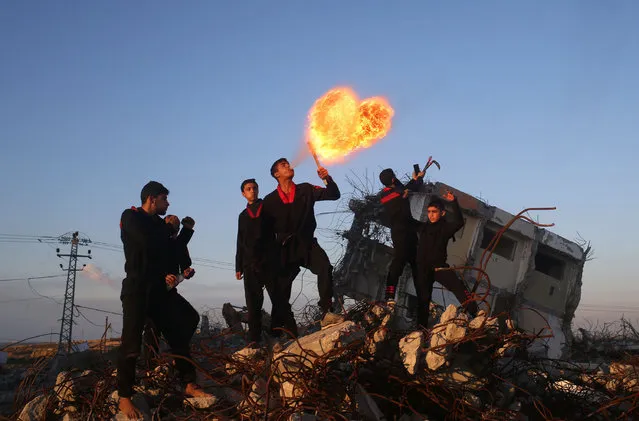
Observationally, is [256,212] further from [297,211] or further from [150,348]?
[150,348]

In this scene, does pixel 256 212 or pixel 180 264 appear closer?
pixel 180 264

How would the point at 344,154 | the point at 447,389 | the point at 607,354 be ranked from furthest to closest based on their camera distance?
the point at 607,354, the point at 344,154, the point at 447,389

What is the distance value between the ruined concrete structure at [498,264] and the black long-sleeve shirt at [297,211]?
35.8ft

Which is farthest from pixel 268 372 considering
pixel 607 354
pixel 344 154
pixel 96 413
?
pixel 607 354

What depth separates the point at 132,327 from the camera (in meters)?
5.31

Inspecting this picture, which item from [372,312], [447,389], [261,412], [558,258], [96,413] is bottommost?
[96,413]

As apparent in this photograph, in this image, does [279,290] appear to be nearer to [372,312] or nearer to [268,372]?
[372,312]

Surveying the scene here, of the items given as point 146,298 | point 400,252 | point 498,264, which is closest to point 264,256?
point 400,252

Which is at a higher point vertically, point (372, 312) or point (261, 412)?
point (372, 312)

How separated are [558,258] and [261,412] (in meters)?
17.7

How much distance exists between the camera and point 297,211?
23.7 feet

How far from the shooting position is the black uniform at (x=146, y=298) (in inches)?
208

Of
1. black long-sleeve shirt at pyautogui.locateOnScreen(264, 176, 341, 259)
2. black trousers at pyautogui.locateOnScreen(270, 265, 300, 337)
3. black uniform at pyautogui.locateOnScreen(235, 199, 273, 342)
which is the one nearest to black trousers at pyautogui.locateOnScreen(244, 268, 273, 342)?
black uniform at pyautogui.locateOnScreen(235, 199, 273, 342)

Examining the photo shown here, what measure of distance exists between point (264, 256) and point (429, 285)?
1995 mm
